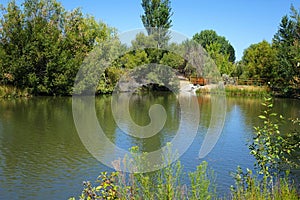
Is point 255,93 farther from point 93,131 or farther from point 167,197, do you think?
point 167,197

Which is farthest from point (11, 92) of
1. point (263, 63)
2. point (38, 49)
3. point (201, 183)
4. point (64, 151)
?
point (201, 183)

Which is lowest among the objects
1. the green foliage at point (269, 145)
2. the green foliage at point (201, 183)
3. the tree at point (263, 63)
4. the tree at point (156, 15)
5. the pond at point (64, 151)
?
A: the pond at point (64, 151)

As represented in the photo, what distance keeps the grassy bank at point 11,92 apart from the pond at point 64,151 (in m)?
7.61

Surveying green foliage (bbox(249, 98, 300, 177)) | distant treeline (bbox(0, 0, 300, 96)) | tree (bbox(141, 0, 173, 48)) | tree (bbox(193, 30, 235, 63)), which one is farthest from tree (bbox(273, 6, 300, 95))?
tree (bbox(193, 30, 235, 63))

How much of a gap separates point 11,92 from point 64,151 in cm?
1588

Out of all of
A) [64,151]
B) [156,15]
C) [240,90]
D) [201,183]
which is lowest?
[64,151]

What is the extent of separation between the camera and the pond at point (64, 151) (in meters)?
6.45

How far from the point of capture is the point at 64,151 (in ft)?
29.6

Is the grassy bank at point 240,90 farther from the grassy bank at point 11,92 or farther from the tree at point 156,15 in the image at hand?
the grassy bank at point 11,92

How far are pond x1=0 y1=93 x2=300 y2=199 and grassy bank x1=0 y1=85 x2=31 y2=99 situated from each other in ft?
25.0

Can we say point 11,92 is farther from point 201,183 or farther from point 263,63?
point 201,183

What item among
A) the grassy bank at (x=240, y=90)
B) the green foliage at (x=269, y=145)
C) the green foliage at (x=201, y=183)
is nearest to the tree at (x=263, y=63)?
the grassy bank at (x=240, y=90)

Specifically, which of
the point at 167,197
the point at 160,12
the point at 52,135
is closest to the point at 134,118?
the point at 52,135

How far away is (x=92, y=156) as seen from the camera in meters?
8.63
